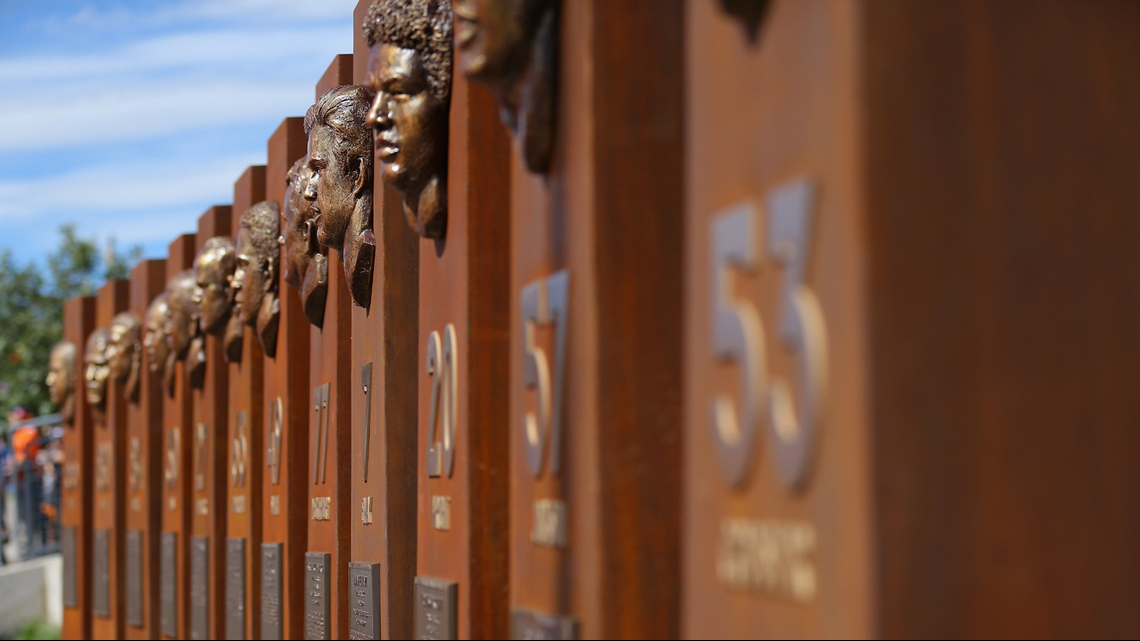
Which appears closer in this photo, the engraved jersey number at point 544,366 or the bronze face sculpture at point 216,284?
the engraved jersey number at point 544,366

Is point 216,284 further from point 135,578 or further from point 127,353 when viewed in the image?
point 135,578

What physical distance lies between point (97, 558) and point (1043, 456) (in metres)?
10.6

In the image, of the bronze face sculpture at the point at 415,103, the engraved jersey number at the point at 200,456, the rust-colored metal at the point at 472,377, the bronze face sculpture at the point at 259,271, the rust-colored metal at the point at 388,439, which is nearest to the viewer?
the rust-colored metal at the point at 472,377

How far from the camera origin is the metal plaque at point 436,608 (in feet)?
13.1

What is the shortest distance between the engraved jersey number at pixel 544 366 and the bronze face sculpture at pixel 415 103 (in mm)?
1046

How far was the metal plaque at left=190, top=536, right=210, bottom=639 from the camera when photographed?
28.1 ft

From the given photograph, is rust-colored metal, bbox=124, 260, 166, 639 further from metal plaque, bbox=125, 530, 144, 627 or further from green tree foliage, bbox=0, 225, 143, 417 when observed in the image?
green tree foliage, bbox=0, 225, 143, 417

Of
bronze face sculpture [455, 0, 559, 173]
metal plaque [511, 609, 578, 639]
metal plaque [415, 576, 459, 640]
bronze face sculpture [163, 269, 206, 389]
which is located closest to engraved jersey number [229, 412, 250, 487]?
bronze face sculpture [163, 269, 206, 389]

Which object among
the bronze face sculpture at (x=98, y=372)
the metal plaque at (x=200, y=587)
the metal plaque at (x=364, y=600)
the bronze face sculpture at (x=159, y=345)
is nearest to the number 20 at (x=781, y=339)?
the metal plaque at (x=364, y=600)

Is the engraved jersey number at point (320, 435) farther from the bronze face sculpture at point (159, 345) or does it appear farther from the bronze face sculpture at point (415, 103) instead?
the bronze face sculpture at point (159, 345)

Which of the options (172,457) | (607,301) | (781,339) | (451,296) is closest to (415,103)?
(451,296)

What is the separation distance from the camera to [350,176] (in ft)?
18.6

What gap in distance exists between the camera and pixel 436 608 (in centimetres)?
409

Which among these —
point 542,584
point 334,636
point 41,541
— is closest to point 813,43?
point 542,584
